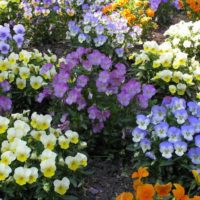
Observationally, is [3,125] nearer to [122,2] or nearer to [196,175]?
[196,175]

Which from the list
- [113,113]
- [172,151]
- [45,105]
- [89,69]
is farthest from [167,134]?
[45,105]

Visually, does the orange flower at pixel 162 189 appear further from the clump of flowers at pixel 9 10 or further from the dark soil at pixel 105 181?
the clump of flowers at pixel 9 10

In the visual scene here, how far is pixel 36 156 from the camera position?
360cm

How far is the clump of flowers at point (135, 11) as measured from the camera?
638cm

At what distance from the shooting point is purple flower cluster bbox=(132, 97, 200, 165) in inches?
146

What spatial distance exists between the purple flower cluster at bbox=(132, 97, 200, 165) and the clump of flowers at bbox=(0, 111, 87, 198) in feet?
1.58

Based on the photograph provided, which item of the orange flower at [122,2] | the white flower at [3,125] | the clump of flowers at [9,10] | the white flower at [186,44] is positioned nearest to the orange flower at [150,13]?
the orange flower at [122,2]

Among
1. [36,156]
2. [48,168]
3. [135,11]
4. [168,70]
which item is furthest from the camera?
[135,11]

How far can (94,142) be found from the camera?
14.1 ft

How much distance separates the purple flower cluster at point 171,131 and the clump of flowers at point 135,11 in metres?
2.56

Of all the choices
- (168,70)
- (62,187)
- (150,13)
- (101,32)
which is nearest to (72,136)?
(62,187)

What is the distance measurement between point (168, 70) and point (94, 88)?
926mm

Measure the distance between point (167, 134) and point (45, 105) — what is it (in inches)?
55.3

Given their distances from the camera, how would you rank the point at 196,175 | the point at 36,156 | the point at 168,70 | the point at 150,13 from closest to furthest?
the point at 196,175 → the point at 36,156 → the point at 168,70 → the point at 150,13
